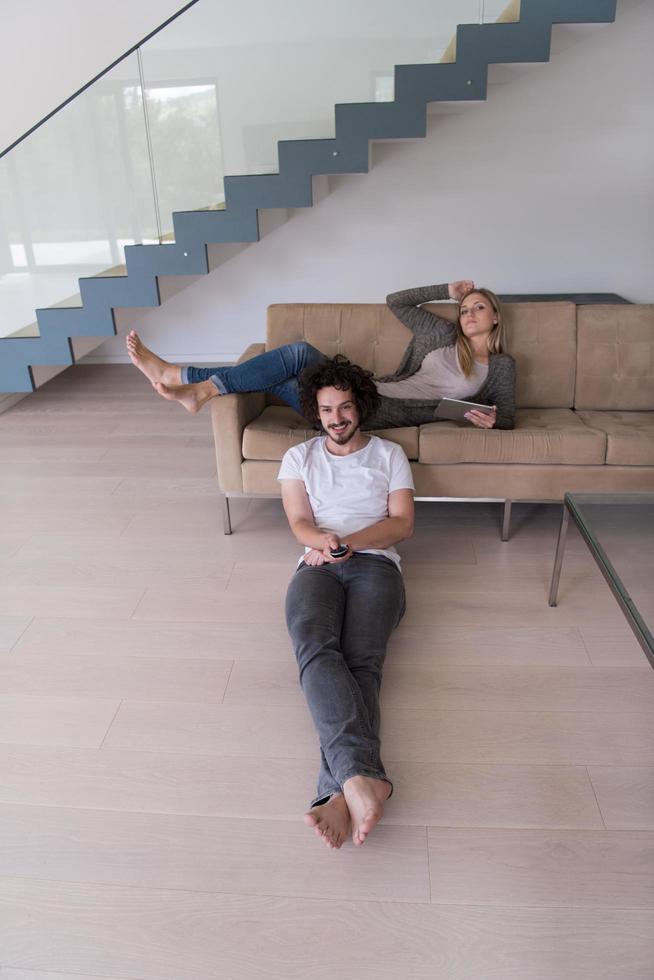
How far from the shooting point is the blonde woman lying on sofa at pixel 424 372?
2.63 m

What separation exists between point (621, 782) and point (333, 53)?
139 inches

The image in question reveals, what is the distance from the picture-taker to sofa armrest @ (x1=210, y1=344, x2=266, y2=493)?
2578 millimetres

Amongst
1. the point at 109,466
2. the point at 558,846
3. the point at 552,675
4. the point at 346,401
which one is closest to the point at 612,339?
the point at 346,401

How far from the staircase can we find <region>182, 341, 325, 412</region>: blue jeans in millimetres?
1279

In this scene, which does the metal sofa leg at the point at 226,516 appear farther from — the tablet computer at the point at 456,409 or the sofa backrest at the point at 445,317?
the tablet computer at the point at 456,409

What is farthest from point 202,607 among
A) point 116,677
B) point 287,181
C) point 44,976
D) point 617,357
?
point 287,181

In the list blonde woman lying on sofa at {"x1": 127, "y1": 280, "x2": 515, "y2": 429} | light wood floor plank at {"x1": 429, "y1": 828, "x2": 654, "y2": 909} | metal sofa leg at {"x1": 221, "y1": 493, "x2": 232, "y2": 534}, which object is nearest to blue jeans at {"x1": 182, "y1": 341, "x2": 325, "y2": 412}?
blonde woman lying on sofa at {"x1": 127, "y1": 280, "x2": 515, "y2": 429}

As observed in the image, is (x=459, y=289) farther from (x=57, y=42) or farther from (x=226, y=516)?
(x=57, y=42)

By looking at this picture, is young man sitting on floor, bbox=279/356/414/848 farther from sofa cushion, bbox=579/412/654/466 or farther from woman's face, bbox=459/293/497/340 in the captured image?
sofa cushion, bbox=579/412/654/466

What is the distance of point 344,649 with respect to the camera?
1810mm

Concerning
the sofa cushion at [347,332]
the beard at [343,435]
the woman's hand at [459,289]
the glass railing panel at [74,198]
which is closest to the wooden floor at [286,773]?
the beard at [343,435]

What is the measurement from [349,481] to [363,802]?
38.9 inches

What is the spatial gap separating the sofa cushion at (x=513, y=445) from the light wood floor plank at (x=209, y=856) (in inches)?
53.2

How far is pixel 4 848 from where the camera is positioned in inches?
60.1
